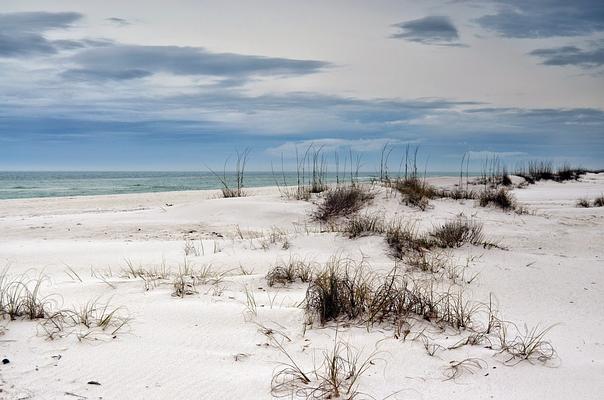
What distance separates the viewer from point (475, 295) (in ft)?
12.4

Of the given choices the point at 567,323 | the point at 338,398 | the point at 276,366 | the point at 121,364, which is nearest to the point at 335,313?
the point at 276,366

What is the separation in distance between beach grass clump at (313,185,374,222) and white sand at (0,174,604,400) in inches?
105

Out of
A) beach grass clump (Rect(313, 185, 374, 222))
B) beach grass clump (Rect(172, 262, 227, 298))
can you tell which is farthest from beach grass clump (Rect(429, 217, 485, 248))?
beach grass clump (Rect(313, 185, 374, 222))

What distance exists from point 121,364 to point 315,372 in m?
0.99

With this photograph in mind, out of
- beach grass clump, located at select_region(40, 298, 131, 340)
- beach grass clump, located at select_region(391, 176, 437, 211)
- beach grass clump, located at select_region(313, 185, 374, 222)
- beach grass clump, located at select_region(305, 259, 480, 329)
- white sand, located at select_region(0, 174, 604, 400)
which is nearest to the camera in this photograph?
white sand, located at select_region(0, 174, 604, 400)

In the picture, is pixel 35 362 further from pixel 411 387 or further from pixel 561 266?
pixel 561 266

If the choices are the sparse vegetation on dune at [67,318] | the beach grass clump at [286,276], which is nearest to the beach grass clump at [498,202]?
the beach grass clump at [286,276]

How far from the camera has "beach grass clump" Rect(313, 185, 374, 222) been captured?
8469 millimetres

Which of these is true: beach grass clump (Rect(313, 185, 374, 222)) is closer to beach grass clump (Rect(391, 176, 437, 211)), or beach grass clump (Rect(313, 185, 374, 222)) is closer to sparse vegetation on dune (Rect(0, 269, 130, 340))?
beach grass clump (Rect(391, 176, 437, 211))

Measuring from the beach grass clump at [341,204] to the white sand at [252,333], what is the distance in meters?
2.67

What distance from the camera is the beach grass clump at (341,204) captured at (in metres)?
8.47

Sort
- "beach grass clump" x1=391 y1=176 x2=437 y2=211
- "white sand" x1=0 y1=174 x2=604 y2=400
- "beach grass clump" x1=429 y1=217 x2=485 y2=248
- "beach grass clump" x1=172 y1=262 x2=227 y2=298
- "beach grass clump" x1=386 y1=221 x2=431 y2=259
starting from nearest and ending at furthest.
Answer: "white sand" x1=0 y1=174 x2=604 y2=400, "beach grass clump" x1=172 y1=262 x2=227 y2=298, "beach grass clump" x1=386 y1=221 x2=431 y2=259, "beach grass clump" x1=429 y1=217 x2=485 y2=248, "beach grass clump" x1=391 y1=176 x2=437 y2=211

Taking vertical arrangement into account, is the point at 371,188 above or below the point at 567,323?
above

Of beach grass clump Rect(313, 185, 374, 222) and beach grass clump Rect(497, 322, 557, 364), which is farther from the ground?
beach grass clump Rect(313, 185, 374, 222)
